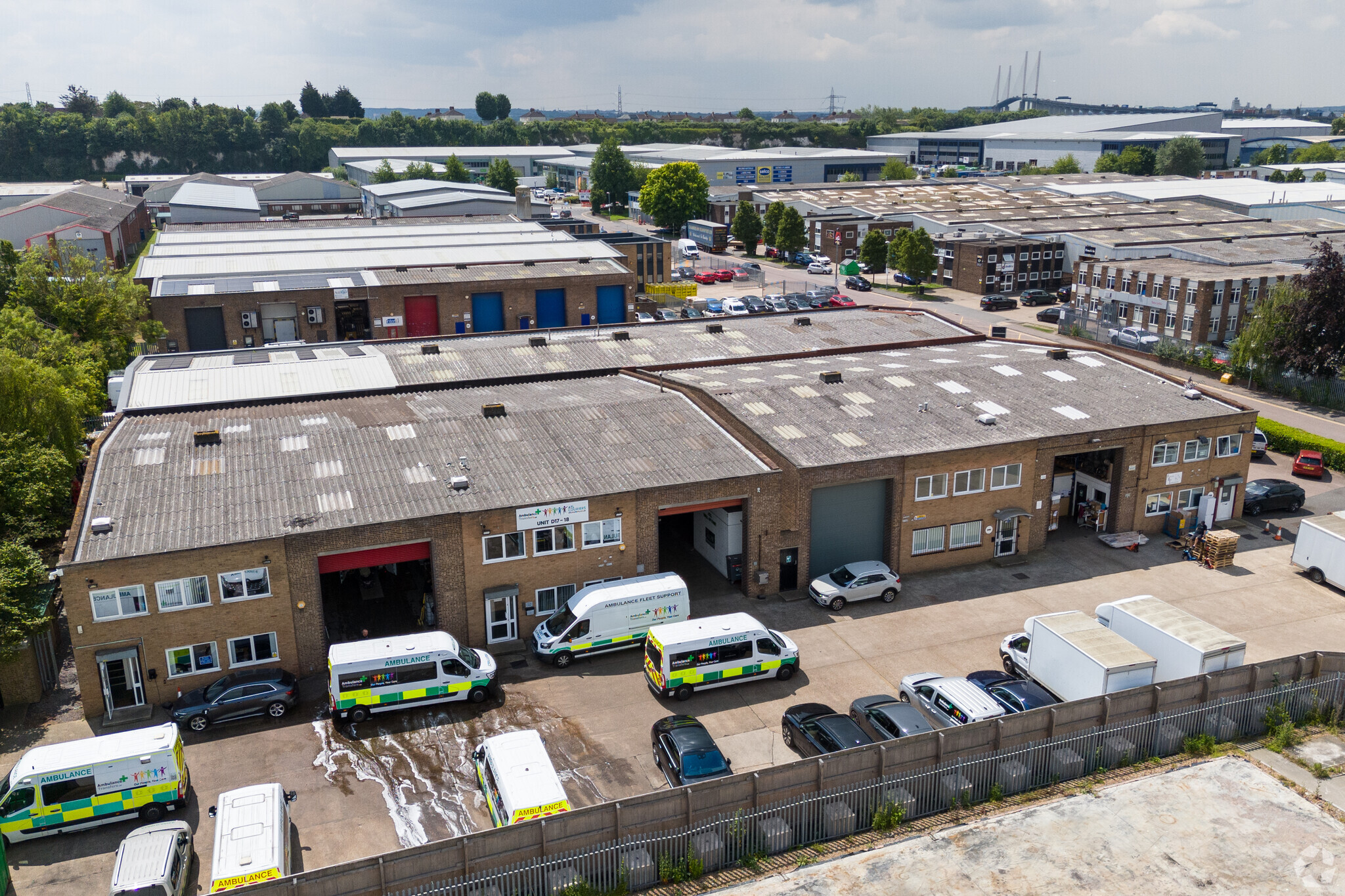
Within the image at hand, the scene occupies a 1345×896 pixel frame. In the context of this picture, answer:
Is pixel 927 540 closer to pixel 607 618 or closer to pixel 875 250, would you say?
pixel 607 618

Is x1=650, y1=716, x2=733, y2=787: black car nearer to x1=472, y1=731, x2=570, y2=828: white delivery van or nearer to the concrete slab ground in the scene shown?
x1=472, y1=731, x2=570, y2=828: white delivery van

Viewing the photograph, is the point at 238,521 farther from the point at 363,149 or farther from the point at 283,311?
the point at 363,149

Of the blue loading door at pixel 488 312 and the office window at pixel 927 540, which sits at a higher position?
the blue loading door at pixel 488 312

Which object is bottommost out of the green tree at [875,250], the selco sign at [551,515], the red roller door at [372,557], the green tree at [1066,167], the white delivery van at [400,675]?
the white delivery van at [400,675]

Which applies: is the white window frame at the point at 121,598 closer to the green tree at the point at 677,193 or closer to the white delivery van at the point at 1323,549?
the white delivery van at the point at 1323,549

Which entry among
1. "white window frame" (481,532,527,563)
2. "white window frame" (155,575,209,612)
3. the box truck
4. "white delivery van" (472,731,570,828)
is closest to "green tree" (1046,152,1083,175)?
the box truck

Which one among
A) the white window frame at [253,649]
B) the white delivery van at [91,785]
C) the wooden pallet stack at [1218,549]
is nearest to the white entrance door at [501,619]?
the white window frame at [253,649]

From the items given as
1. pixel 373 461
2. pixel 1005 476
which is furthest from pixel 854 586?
pixel 373 461

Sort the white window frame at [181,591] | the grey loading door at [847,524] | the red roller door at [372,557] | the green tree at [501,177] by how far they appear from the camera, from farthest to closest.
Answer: the green tree at [501,177]
the grey loading door at [847,524]
the red roller door at [372,557]
the white window frame at [181,591]
